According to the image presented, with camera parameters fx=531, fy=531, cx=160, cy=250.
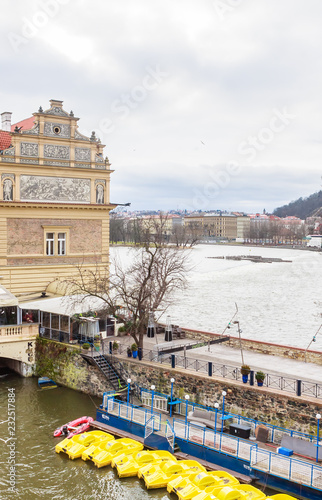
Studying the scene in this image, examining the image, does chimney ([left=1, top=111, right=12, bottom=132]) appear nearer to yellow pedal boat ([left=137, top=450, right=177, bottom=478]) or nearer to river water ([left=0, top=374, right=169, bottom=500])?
river water ([left=0, top=374, right=169, bottom=500])

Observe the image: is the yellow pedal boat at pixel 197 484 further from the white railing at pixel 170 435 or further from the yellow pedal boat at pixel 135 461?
the white railing at pixel 170 435

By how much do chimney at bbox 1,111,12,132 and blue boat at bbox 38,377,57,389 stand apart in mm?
17441

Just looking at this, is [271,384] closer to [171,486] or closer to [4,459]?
[171,486]

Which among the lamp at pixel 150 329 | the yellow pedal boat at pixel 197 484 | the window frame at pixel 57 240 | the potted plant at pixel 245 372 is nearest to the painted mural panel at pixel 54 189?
the window frame at pixel 57 240

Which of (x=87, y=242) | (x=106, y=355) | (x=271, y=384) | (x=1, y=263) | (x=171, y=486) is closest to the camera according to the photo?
(x=171, y=486)

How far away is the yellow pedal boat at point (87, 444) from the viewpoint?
1747 cm

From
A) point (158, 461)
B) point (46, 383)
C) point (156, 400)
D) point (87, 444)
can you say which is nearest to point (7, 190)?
point (46, 383)

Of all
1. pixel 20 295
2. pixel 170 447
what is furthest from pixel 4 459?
pixel 20 295

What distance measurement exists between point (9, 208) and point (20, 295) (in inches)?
187

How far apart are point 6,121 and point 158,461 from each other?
2500 cm

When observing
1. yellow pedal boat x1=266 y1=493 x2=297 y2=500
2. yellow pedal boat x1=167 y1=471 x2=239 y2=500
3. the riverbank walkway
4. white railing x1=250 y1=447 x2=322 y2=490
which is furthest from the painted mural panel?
yellow pedal boat x1=266 y1=493 x2=297 y2=500

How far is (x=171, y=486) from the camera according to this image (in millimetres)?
15336

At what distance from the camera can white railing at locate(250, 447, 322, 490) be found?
14.5m

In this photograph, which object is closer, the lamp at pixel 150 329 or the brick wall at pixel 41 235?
the lamp at pixel 150 329
